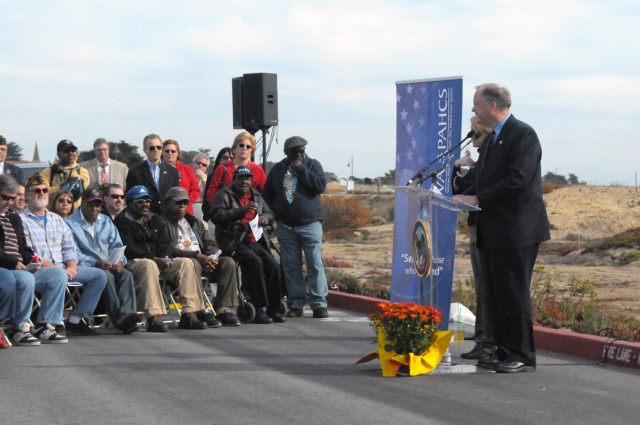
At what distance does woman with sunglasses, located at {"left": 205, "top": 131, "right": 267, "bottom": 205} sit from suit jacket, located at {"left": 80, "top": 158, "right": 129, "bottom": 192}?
135cm

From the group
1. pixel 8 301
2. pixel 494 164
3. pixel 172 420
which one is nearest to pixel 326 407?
pixel 172 420

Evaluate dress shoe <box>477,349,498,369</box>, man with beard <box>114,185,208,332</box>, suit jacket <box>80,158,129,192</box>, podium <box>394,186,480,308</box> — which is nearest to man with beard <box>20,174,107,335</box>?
man with beard <box>114,185,208,332</box>

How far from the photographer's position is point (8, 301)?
11.8 m

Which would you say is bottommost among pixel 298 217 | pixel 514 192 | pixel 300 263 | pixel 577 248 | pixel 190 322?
pixel 577 248

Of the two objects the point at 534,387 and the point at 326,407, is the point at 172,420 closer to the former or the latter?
the point at 326,407

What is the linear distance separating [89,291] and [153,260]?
928mm

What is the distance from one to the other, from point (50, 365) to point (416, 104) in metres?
4.10

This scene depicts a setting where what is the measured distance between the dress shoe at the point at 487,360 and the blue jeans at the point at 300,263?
4503mm

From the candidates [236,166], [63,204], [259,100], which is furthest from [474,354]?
[259,100]

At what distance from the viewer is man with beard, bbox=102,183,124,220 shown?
13.8m

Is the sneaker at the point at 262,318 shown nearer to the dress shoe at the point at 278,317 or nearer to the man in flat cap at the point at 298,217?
the dress shoe at the point at 278,317

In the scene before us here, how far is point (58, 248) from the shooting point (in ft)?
41.1

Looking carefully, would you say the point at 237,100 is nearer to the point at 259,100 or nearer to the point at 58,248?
the point at 259,100

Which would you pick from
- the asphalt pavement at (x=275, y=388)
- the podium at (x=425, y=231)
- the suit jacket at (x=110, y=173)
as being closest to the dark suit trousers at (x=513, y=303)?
the asphalt pavement at (x=275, y=388)
